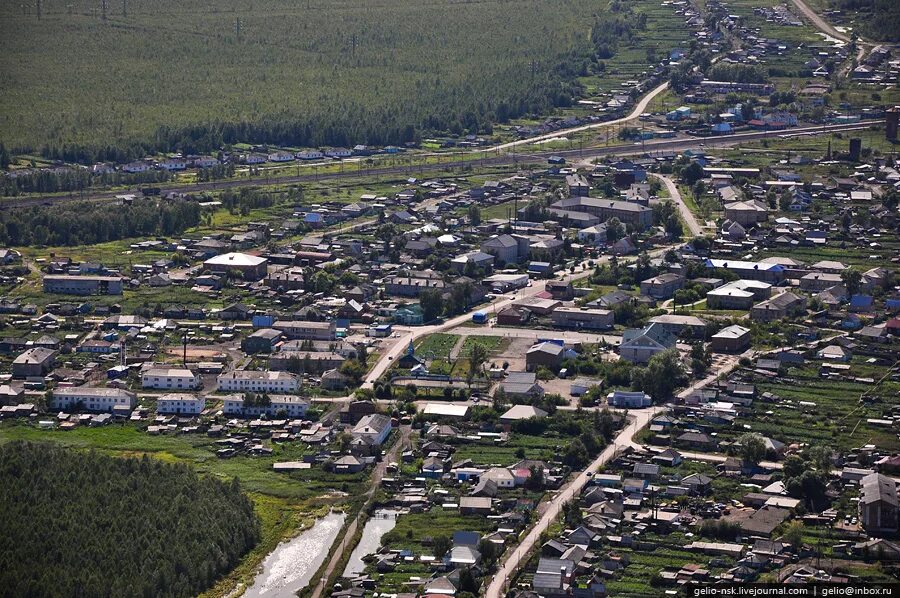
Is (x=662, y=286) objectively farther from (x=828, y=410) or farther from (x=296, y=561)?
(x=296, y=561)

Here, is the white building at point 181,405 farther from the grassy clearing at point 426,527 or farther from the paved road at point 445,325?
the grassy clearing at point 426,527

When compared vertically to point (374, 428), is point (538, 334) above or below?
above

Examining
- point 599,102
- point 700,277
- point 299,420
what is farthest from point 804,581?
point 599,102

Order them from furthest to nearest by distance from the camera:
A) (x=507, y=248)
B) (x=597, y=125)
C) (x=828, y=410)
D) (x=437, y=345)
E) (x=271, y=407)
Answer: (x=597, y=125), (x=507, y=248), (x=437, y=345), (x=271, y=407), (x=828, y=410)

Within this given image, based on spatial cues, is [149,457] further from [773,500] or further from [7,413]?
[773,500]

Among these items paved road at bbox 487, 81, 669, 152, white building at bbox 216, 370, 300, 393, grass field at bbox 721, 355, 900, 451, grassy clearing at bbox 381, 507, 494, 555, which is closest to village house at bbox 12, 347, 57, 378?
white building at bbox 216, 370, 300, 393

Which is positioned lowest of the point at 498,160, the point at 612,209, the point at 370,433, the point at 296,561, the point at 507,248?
the point at 296,561

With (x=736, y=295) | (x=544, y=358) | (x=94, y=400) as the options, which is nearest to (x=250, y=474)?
(x=94, y=400)
